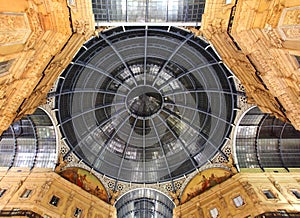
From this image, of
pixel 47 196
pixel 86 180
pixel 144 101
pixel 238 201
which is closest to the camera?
pixel 238 201

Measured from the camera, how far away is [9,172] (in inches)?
869

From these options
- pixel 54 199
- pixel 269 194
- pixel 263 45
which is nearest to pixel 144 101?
pixel 54 199

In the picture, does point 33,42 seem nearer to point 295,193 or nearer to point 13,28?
point 13,28

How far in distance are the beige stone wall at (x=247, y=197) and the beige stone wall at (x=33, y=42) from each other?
15433mm

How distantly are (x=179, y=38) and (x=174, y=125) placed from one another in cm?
942

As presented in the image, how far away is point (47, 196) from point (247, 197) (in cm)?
1536

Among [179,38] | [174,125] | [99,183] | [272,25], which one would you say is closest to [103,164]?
[99,183]

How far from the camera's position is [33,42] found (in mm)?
Answer: 12586

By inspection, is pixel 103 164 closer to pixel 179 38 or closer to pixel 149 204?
pixel 149 204

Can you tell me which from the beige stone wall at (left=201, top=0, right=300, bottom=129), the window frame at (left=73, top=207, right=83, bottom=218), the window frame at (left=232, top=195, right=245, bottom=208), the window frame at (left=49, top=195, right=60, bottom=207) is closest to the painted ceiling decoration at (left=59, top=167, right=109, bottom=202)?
the window frame at (left=73, top=207, right=83, bottom=218)

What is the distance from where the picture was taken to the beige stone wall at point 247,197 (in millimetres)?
18141

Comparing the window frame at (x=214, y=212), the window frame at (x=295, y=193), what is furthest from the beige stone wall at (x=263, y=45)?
the window frame at (x=214, y=212)

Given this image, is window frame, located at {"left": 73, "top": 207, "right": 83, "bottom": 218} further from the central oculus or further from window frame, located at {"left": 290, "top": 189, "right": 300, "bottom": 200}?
window frame, located at {"left": 290, "top": 189, "right": 300, "bottom": 200}

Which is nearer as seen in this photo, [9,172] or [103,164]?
[9,172]
